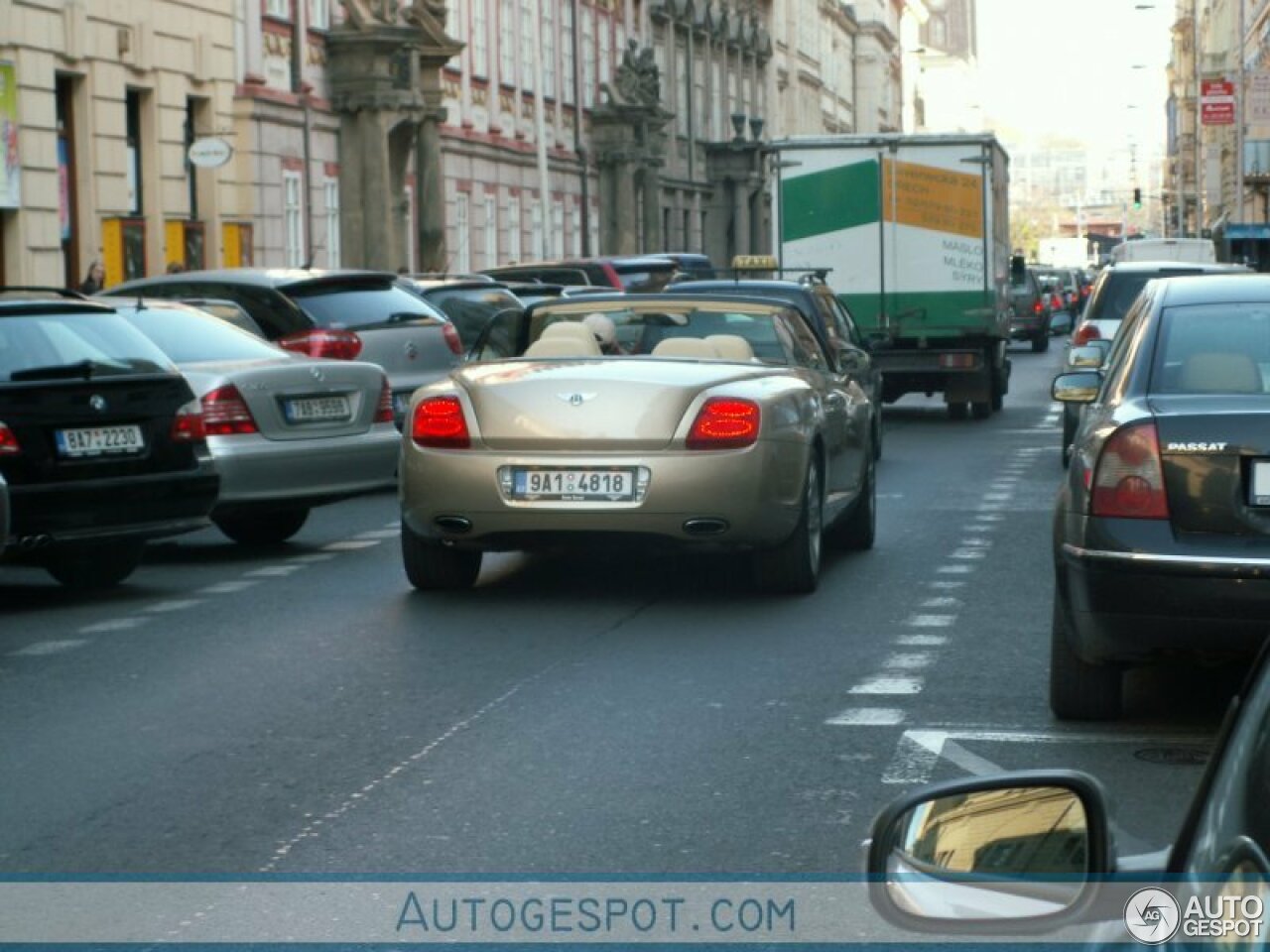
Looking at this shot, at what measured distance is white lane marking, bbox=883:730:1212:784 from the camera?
294 inches

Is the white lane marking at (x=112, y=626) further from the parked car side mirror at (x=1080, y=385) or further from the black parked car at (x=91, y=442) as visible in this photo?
the parked car side mirror at (x=1080, y=385)

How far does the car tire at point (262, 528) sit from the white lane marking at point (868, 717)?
7.19m

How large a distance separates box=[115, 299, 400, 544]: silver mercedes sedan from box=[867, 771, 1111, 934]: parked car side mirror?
1155 cm

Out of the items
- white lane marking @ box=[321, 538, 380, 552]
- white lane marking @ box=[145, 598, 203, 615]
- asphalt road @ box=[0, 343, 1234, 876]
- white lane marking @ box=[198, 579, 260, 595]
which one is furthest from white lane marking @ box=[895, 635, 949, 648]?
white lane marking @ box=[321, 538, 380, 552]

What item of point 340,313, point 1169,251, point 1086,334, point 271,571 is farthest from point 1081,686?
point 1169,251

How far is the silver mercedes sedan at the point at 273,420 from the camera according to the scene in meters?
14.3

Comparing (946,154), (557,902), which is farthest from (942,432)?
(557,902)

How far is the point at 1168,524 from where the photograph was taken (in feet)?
25.5

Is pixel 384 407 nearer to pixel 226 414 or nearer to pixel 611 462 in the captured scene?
pixel 226 414

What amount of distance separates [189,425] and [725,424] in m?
2.85

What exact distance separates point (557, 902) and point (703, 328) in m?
7.58

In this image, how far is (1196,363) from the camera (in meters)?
8.31

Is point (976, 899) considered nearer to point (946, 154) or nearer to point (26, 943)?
point (26, 943)

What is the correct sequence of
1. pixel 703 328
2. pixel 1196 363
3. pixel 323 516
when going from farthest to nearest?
pixel 323 516 → pixel 703 328 → pixel 1196 363
